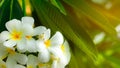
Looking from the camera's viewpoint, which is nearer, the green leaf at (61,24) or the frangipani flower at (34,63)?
the frangipani flower at (34,63)

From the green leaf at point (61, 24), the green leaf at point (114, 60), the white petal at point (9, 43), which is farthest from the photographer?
the green leaf at point (114, 60)

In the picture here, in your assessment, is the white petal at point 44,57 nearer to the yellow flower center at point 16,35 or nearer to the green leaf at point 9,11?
the yellow flower center at point 16,35

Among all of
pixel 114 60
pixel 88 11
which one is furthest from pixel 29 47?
pixel 114 60

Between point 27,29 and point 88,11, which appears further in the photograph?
point 88,11

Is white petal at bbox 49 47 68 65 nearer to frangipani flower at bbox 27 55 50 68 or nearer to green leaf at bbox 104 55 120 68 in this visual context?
frangipani flower at bbox 27 55 50 68

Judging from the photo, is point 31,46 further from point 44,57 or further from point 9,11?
point 9,11

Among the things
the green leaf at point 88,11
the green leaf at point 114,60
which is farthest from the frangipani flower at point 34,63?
the green leaf at point 114,60

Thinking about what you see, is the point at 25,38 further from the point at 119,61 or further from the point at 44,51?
the point at 119,61

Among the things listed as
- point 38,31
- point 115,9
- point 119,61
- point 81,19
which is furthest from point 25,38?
point 115,9
